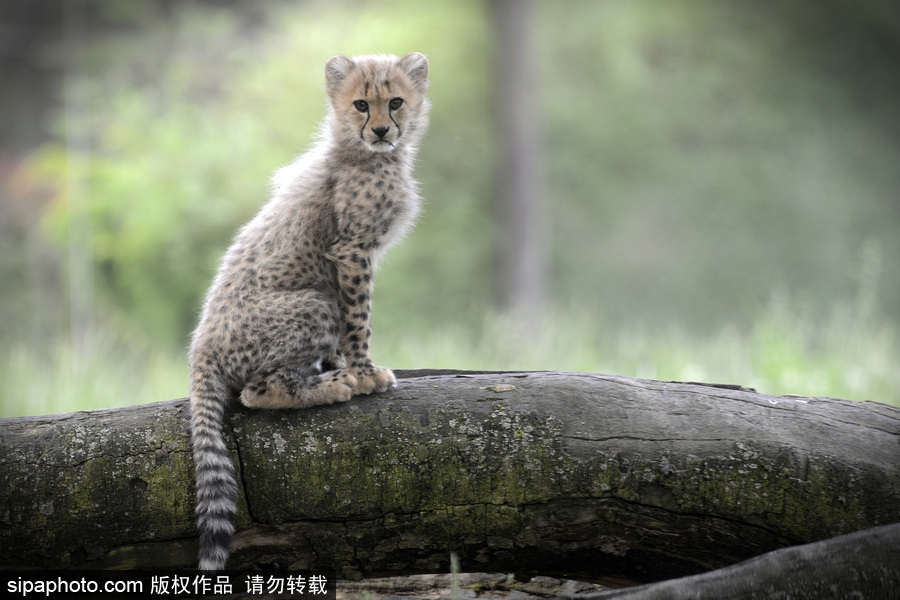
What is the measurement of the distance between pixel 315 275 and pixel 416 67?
923 millimetres

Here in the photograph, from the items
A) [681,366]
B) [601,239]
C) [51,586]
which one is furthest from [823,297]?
[51,586]

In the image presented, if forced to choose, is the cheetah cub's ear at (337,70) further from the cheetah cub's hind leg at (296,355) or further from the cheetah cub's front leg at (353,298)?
the cheetah cub's hind leg at (296,355)

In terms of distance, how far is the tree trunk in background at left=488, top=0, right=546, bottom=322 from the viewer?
8062 millimetres

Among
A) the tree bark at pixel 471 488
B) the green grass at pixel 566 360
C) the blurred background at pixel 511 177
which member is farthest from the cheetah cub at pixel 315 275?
the blurred background at pixel 511 177

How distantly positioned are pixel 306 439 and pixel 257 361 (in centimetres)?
Result: 39

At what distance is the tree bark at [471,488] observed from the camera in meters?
2.25

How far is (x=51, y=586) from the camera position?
228 centimetres

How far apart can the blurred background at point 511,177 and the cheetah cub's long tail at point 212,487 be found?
2984 mm

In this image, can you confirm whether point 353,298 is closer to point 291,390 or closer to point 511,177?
point 291,390

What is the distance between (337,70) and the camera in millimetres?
3076

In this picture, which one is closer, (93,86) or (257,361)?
(257,361)

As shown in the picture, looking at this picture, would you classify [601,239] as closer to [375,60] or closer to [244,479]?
[375,60]

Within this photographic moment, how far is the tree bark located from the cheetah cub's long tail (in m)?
0.05

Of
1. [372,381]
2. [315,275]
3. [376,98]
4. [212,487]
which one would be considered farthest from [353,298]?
[212,487]
